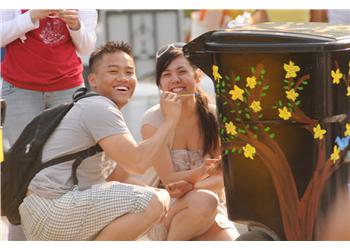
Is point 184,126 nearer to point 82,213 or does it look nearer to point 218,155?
point 218,155

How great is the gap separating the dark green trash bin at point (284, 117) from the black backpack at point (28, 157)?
65 cm

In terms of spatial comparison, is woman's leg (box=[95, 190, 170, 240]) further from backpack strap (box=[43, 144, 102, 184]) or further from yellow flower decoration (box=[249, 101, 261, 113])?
yellow flower decoration (box=[249, 101, 261, 113])

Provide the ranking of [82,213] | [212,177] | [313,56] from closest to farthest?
[313,56] < [82,213] < [212,177]

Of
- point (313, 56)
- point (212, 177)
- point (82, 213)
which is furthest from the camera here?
point (212, 177)

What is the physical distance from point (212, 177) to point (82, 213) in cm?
70

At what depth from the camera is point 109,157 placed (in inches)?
175

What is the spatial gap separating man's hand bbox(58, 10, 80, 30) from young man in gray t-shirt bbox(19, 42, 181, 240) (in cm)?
61

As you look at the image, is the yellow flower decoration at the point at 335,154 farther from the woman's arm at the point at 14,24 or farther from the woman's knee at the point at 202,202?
the woman's arm at the point at 14,24

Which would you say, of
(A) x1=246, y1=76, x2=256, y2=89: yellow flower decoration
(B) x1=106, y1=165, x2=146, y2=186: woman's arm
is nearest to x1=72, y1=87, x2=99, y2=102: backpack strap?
(B) x1=106, y1=165, x2=146, y2=186: woman's arm

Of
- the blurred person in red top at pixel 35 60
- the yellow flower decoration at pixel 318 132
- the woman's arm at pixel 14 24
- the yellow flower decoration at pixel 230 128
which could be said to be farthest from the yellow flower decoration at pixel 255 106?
the woman's arm at pixel 14 24

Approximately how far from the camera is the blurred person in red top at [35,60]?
4.80m
